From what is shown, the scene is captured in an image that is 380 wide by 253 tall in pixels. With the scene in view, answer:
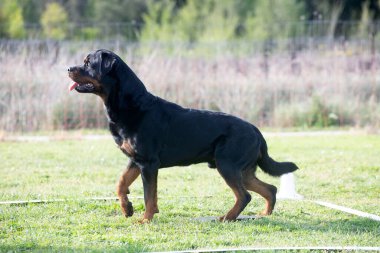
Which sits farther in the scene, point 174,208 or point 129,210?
point 174,208

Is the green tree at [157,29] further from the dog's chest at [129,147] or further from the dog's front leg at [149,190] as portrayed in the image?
the dog's front leg at [149,190]

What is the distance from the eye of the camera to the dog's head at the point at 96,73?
25.2 ft

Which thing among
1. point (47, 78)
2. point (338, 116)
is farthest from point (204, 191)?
point (338, 116)

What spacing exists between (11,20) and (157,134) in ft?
89.8

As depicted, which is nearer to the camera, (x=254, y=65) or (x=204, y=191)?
(x=204, y=191)

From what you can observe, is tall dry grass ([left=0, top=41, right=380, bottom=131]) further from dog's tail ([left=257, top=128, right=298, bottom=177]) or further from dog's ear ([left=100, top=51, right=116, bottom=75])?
dog's tail ([left=257, top=128, right=298, bottom=177])

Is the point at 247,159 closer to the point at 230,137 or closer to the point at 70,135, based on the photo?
the point at 230,137

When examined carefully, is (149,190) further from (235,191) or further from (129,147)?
(235,191)

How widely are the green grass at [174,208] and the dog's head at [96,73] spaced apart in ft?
4.63

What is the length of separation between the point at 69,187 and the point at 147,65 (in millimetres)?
9908

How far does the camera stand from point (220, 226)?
287 inches

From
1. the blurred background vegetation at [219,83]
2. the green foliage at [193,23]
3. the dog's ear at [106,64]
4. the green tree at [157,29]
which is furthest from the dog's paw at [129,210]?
the green tree at [157,29]

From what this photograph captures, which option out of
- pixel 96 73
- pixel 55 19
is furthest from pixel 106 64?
pixel 55 19

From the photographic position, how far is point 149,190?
7.50m
